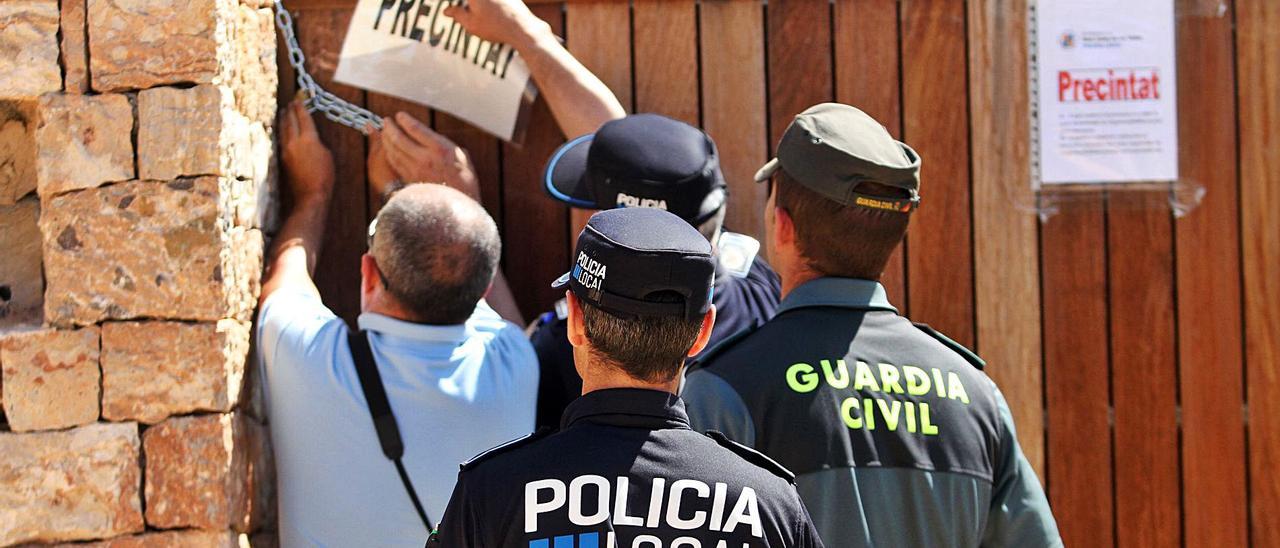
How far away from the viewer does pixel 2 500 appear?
9.54 ft

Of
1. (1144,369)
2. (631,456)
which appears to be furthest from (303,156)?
(1144,369)

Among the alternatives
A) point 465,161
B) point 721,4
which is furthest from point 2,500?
point 721,4

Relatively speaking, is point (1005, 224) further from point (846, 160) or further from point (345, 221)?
point (345, 221)

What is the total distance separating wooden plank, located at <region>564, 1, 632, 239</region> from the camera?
3676mm

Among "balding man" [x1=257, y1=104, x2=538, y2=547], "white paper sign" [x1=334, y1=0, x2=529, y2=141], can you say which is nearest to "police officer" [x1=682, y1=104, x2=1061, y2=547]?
"balding man" [x1=257, y1=104, x2=538, y2=547]

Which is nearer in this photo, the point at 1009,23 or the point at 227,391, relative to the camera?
the point at 227,391

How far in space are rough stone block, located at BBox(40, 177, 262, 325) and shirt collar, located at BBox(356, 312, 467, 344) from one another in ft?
1.17

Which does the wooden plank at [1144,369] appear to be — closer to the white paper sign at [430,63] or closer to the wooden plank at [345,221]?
the white paper sign at [430,63]

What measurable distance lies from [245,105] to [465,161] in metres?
0.65

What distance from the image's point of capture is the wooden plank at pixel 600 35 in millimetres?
3676

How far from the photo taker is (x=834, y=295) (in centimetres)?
254

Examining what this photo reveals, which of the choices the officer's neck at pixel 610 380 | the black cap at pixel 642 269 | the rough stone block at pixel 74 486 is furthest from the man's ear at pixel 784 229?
the rough stone block at pixel 74 486

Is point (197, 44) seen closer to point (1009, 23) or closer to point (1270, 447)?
point (1009, 23)

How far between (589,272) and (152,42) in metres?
1.55
